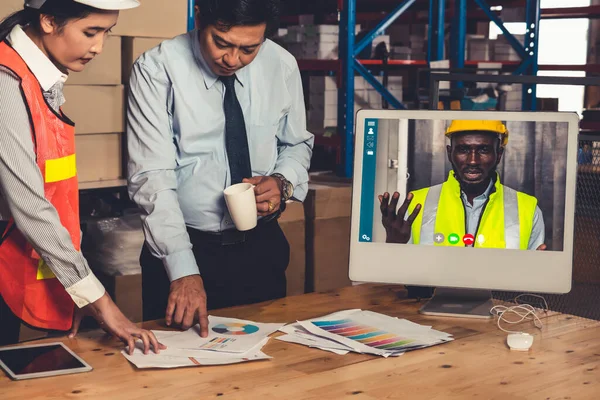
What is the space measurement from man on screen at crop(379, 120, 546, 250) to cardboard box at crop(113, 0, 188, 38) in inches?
54.1

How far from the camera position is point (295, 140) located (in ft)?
7.48

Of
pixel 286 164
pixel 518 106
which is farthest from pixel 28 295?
pixel 518 106

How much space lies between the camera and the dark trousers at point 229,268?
2.14 metres

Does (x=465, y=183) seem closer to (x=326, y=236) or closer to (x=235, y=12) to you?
(x=235, y=12)

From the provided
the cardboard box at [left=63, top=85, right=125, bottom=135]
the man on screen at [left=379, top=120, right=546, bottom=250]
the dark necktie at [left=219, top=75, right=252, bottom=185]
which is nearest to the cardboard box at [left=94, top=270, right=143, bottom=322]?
the cardboard box at [left=63, top=85, right=125, bottom=135]

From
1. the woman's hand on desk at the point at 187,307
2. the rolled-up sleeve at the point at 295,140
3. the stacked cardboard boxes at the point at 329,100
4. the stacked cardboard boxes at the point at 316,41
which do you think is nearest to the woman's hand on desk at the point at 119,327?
the woman's hand on desk at the point at 187,307

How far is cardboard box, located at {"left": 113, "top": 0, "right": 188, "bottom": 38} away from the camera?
2879mm

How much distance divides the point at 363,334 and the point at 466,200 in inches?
15.2

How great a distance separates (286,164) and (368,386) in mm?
877

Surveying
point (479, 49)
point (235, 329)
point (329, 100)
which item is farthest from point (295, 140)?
point (479, 49)

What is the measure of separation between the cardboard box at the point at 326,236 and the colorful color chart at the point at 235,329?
1791mm

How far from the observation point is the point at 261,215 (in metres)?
2.09

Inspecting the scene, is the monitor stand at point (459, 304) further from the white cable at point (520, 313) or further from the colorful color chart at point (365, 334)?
the colorful color chart at point (365, 334)

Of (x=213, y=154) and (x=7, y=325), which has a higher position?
(x=213, y=154)
